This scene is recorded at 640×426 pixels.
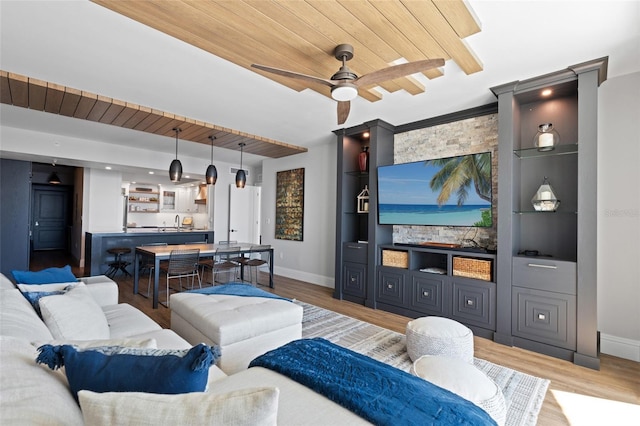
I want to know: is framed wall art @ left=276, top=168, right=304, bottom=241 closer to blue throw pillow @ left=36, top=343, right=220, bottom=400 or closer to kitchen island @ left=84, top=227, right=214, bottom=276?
kitchen island @ left=84, top=227, right=214, bottom=276

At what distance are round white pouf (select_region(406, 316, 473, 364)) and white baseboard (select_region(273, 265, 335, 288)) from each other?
2989 millimetres

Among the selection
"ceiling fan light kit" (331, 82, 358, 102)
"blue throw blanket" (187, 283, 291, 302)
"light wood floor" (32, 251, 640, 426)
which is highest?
"ceiling fan light kit" (331, 82, 358, 102)

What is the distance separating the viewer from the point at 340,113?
300 cm

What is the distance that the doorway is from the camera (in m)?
7.88

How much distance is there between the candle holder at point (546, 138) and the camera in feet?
10.4

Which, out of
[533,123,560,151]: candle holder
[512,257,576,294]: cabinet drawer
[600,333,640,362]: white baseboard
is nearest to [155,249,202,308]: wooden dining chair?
[512,257,576,294]: cabinet drawer

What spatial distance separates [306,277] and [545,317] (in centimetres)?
403

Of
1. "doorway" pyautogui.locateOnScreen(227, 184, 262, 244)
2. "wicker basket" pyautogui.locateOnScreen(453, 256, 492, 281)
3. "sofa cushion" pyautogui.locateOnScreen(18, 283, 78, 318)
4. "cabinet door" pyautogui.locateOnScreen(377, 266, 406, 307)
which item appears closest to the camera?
"sofa cushion" pyautogui.locateOnScreen(18, 283, 78, 318)

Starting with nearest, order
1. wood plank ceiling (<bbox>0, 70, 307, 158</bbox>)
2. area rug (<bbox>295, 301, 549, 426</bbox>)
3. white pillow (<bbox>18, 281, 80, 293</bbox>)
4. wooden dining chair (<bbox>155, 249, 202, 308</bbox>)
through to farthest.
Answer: white pillow (<bbox>18, 281, 80, 293</bbox>), area rug (<bbox>295, 301, 549, 426</bbox>), wood plank ceiling (<bbox>0, 70, 307, 158</bbox>), wooden dining chair (<bbox>155, 249, 202, 308</bbox>)

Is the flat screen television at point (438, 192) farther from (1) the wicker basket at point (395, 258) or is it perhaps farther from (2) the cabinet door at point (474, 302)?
(2) the cabinet door at point (474, 302)

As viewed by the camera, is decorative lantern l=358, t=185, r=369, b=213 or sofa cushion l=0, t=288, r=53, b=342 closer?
sofa cushion l=0, t=288, r=53, b=342

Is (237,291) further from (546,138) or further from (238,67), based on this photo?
(546,138)

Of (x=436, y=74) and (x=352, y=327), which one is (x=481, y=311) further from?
(x=436, y=74)

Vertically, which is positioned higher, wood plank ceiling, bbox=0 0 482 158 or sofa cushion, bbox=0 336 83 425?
wood plank ceiling, bbox=0 0 482 158
